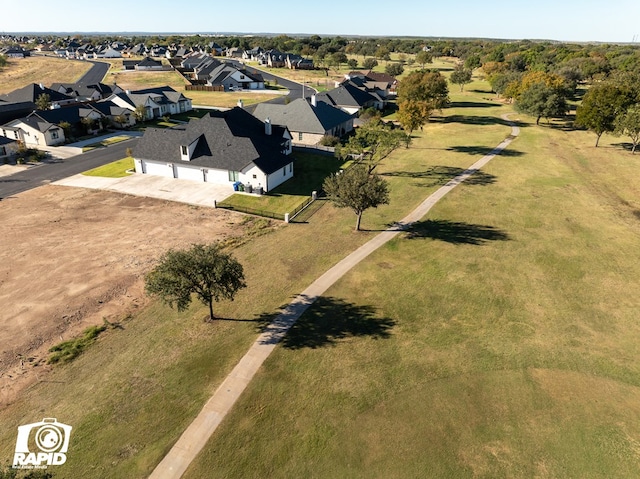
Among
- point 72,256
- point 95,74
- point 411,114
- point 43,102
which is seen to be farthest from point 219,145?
point 95,74

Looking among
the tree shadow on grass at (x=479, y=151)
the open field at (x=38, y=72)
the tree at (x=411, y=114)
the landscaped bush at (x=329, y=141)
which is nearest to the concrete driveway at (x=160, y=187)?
the landscaped bush at (x=329, y=141)

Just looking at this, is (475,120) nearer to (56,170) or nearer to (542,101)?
(542,101)

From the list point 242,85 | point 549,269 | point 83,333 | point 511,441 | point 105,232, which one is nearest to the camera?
point 511,441

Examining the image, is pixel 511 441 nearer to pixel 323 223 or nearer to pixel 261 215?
pixel 323 223

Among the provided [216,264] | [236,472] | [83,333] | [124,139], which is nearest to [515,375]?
[236,472]

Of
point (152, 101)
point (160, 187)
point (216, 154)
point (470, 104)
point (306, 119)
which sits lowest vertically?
point (160, 187)

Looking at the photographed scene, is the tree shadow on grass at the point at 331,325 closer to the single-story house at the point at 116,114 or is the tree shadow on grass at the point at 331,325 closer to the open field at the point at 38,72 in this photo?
the single-story house at the point at 116,114

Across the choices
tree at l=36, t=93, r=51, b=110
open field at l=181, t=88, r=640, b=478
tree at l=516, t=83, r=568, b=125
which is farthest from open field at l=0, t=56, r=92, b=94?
open field at l=181, t=88, r=640, b=478
